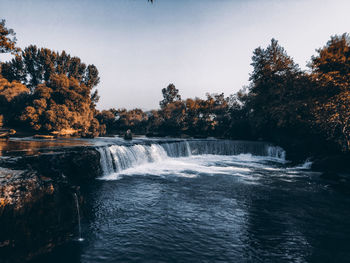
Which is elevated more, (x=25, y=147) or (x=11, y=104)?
(x=11, y=104)

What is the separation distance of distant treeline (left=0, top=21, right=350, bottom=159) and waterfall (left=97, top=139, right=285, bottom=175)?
3217mm

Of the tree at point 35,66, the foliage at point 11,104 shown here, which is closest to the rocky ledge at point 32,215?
the foliage at point 11,104

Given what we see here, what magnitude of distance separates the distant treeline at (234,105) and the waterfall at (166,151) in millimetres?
3217

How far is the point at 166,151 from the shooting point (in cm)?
1947

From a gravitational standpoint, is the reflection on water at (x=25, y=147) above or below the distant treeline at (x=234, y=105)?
below

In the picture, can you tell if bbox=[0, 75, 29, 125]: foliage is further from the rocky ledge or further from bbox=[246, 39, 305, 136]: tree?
bbox=[246, 39, 305, 136]: tree

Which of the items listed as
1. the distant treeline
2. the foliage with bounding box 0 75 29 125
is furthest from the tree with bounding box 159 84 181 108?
the foliage with bounding box 0 75 29 125

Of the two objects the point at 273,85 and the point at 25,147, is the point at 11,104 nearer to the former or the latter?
the point at 25,147

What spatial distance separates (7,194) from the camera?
4.42 metres

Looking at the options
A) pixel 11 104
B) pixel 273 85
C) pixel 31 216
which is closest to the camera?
pixel 31 216

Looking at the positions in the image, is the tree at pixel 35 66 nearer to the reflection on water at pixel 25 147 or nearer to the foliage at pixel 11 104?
the foliage at pixel 11 104

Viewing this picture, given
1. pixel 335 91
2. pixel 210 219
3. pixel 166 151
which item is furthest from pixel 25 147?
pixel 335 91

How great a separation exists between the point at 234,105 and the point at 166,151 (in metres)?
27.0

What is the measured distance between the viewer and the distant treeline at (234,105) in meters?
15.5
